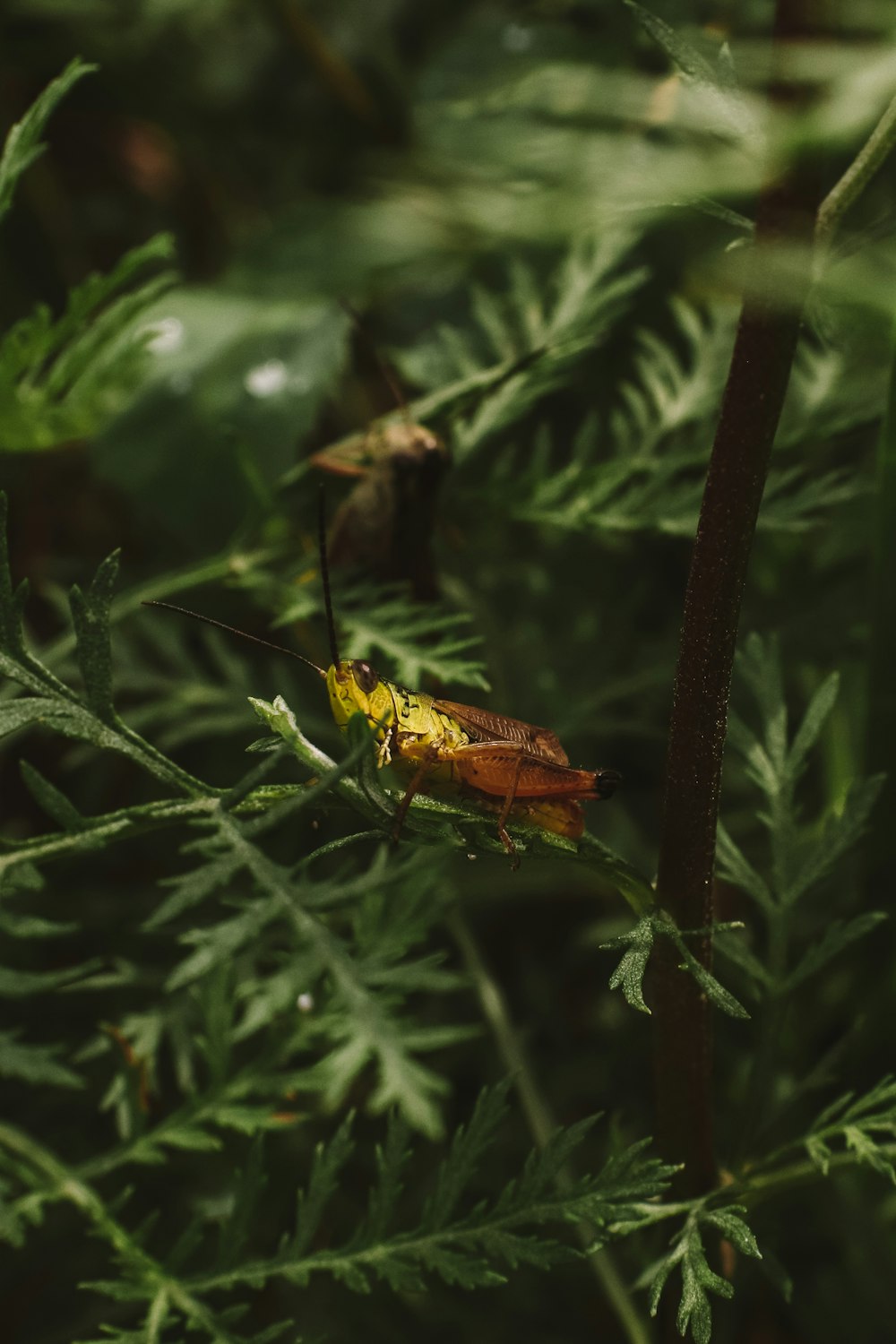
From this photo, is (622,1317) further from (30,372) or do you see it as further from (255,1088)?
(30,372)

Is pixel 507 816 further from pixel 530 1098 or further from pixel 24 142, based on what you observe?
pixel 24 142

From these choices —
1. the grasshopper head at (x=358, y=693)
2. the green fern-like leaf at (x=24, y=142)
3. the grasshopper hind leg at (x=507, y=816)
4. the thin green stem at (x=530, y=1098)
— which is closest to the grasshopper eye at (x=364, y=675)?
the grasshopper head at (x=358, y=693)

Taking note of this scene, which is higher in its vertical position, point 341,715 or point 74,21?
point 74,21

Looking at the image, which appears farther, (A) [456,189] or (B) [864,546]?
(A) [456,189]

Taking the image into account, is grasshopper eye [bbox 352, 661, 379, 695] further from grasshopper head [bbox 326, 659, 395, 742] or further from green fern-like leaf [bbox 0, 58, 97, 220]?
green fern-like leaf [bbox 0, 58, 97, 220]

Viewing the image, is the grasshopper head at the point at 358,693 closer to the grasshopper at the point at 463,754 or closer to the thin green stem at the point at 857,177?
the grasshopper at the point at 463,754

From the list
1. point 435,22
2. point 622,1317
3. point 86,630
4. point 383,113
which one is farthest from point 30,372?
point 435,22

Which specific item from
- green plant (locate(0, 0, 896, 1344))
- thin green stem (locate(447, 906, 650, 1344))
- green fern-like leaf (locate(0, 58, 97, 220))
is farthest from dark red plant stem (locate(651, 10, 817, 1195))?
green fern-like leaf (locate(0, 58, 97, 220))

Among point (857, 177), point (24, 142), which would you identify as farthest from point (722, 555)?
point (24, 142)
